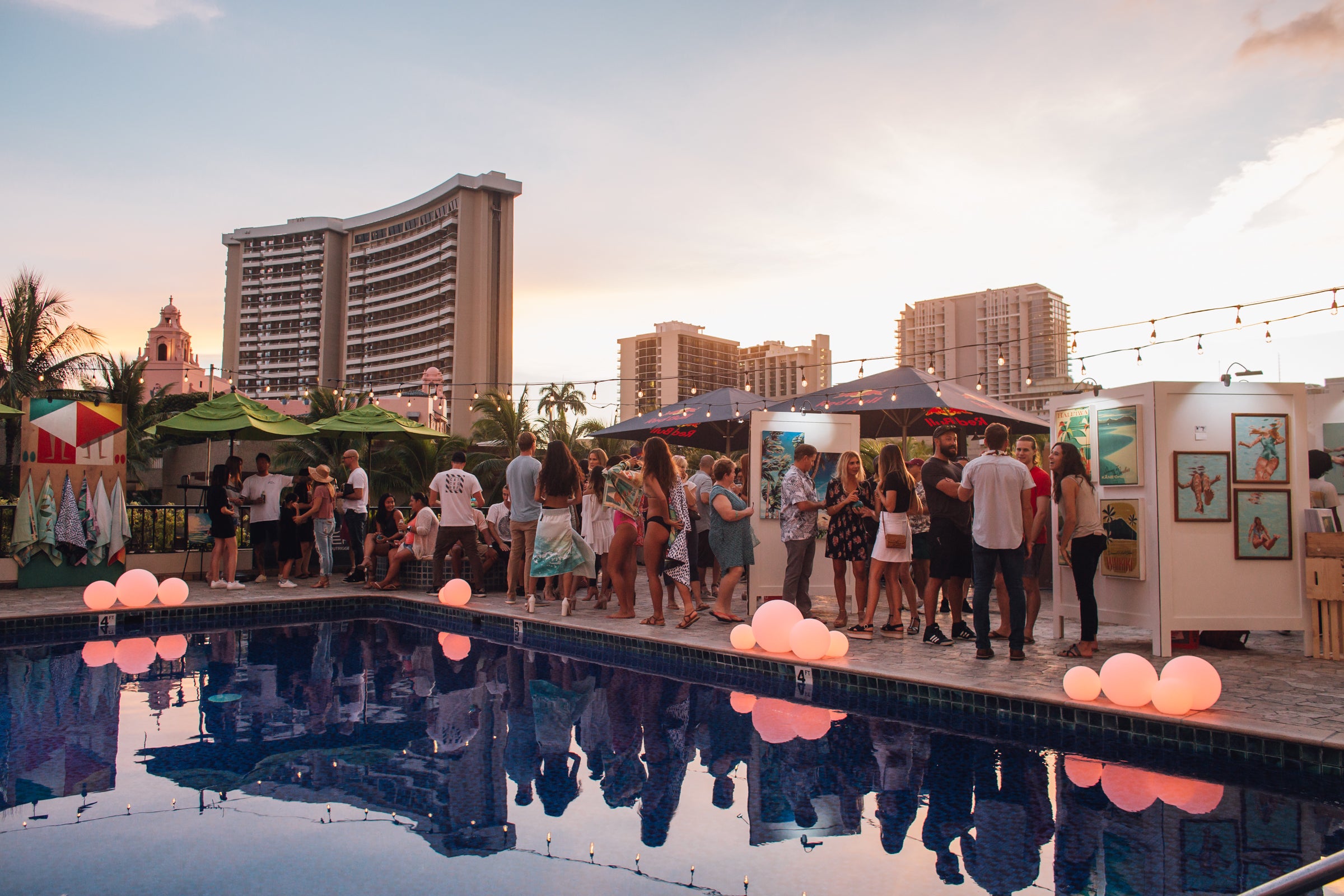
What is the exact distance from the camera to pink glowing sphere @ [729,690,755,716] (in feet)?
17.4

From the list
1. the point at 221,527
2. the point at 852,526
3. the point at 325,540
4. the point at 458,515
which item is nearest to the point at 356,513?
the point at 325,540

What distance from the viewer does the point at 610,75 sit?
1516cm

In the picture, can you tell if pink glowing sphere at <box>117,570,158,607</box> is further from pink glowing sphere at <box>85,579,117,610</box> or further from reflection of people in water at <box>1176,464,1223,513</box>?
reflection of people in water at <box>1176,464,1223,513</box>

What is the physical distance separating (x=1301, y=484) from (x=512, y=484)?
7189 millimetres

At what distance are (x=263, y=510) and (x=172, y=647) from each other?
3807 mm

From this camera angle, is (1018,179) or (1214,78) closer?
(1214,78)

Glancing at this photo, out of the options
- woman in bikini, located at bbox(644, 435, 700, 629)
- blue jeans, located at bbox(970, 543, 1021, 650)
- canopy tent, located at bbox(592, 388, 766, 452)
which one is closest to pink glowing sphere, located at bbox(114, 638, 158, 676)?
woman in bikini, located at bbox(644, 435, 700, 629)

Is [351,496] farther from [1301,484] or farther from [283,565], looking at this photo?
[1301,484]

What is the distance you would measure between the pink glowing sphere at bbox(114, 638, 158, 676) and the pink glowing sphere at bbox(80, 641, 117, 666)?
44 millimetres

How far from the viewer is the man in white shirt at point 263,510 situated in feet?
35.8

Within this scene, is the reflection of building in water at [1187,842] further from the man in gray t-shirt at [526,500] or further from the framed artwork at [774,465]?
the man in gray t-shirt at [526,500]

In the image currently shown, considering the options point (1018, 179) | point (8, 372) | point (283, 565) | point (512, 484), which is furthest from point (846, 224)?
point (8, 372)

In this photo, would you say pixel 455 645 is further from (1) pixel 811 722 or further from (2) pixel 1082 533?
(2) pixel 1082 533

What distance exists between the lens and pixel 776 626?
619 centimetres
